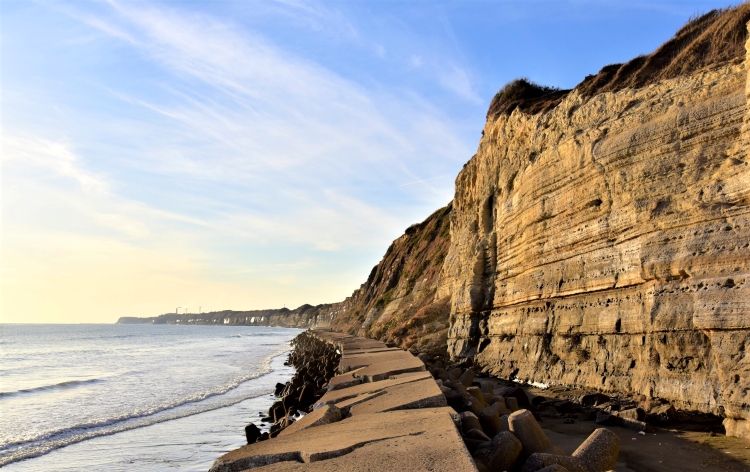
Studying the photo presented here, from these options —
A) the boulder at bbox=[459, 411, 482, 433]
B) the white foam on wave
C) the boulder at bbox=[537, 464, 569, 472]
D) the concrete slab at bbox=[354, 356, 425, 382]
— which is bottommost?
the white foam on wave

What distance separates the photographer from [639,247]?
29.9 feet

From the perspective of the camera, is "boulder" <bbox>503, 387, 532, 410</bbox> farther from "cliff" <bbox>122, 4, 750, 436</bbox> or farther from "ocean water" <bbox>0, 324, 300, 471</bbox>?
"ocean water" <bbox>0, 324, 300, 471</bbox>

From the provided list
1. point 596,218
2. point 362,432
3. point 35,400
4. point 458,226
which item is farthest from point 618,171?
point 35,400

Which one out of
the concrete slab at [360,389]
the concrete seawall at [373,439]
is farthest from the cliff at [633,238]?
the concrete seawall at [373,439]

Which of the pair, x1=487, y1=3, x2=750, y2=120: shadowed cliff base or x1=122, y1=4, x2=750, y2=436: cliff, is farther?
x1=487, y1=3, x2=750, y2=120: shadowed cliff base

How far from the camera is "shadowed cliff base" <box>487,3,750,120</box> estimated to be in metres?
10.9

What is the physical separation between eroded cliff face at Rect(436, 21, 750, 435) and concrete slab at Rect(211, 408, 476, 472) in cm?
429

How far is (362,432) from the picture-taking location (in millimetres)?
4902

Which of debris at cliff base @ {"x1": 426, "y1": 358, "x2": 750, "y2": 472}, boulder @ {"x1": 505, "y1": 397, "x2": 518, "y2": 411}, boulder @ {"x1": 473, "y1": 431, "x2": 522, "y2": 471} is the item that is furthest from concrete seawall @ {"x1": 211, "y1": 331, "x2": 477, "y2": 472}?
boulder @ {"x1": 505, "y1": 397, "x2": 518, "y2": 411}

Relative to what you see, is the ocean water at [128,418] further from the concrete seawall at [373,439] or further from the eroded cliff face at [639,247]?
the eroded cliff face at [639,247]

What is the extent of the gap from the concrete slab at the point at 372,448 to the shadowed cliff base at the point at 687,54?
26.7 feet

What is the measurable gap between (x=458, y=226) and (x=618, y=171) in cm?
1461

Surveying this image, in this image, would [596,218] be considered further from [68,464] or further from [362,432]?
[68,464]

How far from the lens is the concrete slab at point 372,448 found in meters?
3.78
